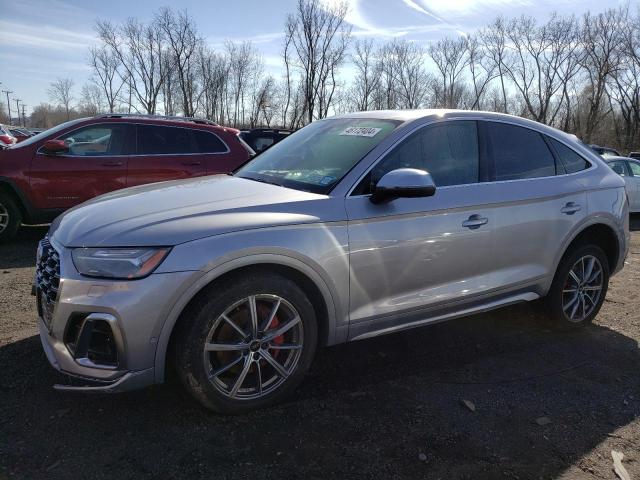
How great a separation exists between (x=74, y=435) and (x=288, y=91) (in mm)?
53423

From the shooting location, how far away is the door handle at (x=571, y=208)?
3.91 meters

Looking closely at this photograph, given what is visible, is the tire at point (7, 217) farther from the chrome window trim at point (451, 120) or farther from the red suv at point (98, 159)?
the chrome window trim at point (451, 120)

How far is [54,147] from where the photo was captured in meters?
6.85

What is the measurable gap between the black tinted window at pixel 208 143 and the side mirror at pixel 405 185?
532 cm

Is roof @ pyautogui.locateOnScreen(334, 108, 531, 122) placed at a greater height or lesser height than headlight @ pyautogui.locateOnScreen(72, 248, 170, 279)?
greater

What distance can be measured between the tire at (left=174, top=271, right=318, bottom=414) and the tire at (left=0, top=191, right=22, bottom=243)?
540 cm

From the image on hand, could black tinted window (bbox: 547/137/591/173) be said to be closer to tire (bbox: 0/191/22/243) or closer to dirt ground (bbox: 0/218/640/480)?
dirt ground (bbox: 0/218/640/480)

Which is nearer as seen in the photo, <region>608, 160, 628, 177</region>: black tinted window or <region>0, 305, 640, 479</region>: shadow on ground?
<region>0, 305, 640, 479</region>: shadow on ground

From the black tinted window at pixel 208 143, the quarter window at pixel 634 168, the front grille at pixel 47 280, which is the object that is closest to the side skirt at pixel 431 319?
the front grille at pixel 47 280

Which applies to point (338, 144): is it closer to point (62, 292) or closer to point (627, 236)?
point (62, 292)

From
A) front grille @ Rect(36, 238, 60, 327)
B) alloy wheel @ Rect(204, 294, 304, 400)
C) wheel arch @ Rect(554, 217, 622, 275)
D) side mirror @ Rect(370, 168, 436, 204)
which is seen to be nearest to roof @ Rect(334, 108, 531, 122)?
side mirror @ Rect(370, 168, 436, 204)

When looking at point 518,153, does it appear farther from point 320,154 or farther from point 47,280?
point 47,280

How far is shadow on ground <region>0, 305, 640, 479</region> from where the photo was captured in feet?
8.00

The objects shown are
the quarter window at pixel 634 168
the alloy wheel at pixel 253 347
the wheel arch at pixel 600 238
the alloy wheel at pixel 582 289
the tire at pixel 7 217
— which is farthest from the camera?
the quarter window at pixel 634 168
